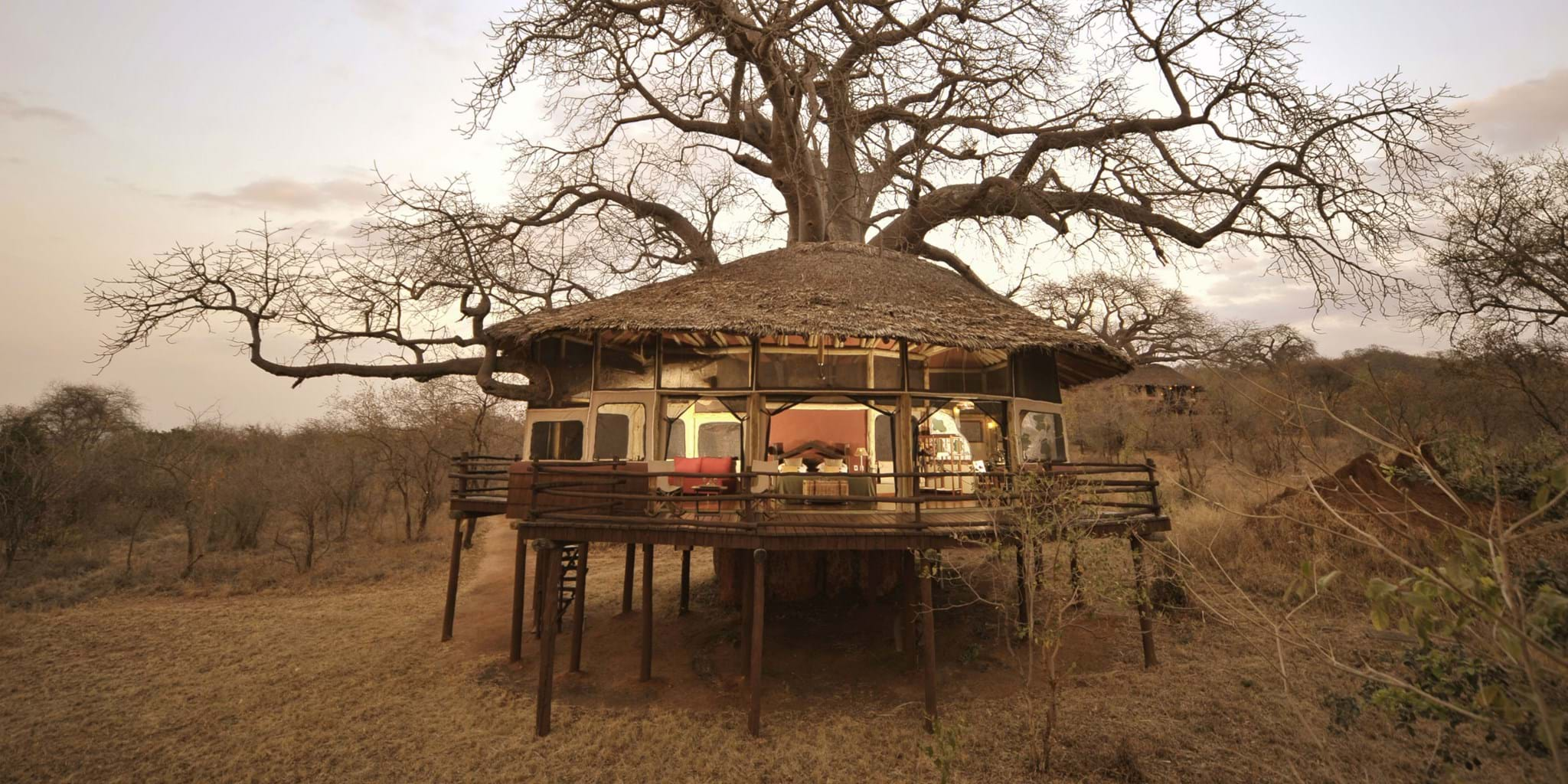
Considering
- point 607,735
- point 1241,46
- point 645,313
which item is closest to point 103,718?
point 607,735

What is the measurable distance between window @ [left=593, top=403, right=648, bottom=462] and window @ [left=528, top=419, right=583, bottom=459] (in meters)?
0.41

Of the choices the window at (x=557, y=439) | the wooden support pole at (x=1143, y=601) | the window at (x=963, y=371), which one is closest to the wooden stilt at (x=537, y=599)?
the window at (x=557, y=439)

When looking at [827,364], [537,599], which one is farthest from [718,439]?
[537,599]

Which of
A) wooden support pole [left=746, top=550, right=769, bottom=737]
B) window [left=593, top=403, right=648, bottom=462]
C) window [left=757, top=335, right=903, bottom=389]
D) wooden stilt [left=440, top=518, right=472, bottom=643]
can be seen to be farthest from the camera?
wooden stilt [left=440, top=518, right=472, bottom=643]

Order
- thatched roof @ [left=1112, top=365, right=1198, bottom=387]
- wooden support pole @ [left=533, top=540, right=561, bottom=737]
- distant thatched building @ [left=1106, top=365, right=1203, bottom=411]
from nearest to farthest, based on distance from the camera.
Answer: wooden support pole @ [left=533, top=540, right=561, bottom=737] → distant thatched building @ [left=1106, top=365, right=1203, bottom=411] → thatched roof @ [left=1112, top=365, right=1198, bottom=387]

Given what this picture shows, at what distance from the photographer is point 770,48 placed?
1277 centimetres

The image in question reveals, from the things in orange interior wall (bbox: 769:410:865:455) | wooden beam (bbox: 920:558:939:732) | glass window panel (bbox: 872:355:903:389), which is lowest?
wooden beam (bbox: 920:558:939:732)

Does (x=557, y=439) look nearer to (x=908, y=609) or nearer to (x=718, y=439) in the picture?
(x=718, y=439)

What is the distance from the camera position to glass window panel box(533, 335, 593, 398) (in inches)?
466

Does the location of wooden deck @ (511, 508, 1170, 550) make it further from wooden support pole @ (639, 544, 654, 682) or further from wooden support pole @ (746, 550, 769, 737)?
wooden support pole @ (639, 544, 654, 682)

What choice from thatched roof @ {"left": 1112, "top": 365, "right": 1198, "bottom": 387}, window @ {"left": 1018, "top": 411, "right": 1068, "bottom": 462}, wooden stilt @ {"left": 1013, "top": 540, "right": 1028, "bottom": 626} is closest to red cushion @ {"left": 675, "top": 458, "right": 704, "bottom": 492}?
wooden stilt @ {"left": 1013, "top": 540, "right": 1028, "bottom": 626}

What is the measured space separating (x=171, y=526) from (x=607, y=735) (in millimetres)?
23093

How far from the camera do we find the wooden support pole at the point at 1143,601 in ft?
30.0

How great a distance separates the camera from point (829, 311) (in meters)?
10.8
